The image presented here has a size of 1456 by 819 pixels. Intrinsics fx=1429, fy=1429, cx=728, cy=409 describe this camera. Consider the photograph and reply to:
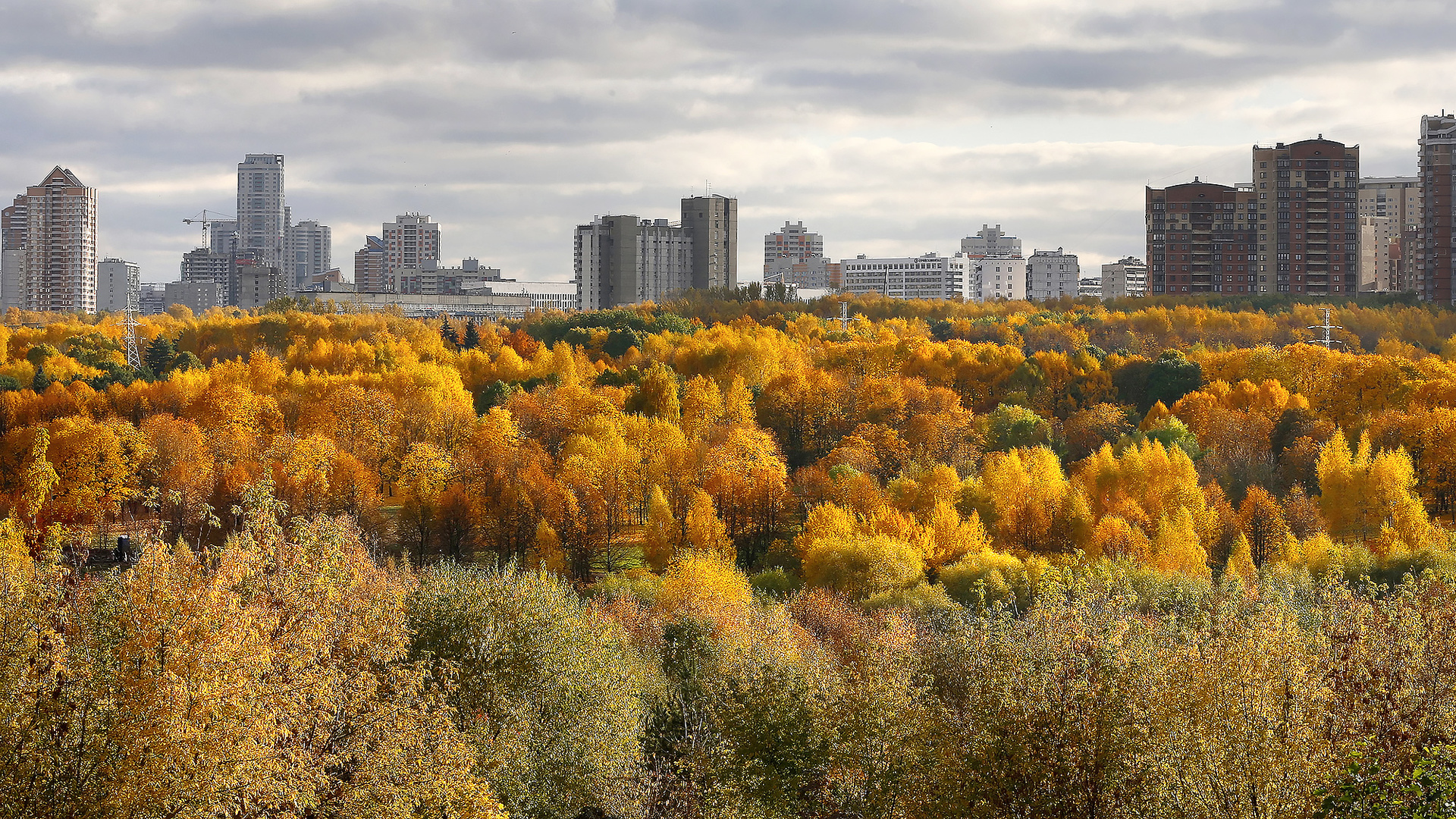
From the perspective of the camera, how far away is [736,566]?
8075cm

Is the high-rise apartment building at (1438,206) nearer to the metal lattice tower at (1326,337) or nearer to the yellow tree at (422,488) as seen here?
the metal lattice tower at (1326,337)

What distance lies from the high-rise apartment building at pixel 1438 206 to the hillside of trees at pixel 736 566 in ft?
33.8

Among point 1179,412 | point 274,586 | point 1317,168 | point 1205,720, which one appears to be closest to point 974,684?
point 1205,720

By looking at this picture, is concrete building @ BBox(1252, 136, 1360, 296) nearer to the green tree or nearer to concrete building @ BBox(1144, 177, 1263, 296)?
concrete building @ BBox(1144, 177, 1263, 296)

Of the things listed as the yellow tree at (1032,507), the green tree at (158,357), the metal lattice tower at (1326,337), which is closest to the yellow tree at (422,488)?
the yellow tree at (1032,507)

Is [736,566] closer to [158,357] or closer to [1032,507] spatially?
[1032,507]

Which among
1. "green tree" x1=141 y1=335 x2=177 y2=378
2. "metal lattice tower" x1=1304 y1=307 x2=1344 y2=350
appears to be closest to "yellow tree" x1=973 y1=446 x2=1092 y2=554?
"metal lattice tower" x1=1304 y1=307 x2=1344 y2=350

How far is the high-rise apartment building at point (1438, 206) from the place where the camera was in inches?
6186

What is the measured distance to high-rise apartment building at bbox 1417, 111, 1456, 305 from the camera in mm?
157125

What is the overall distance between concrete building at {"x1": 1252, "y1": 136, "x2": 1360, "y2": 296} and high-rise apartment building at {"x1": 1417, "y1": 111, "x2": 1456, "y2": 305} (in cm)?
1655

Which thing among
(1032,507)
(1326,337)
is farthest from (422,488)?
(1326,337)

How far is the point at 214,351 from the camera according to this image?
6033 inches

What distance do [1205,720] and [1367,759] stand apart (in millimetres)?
4067

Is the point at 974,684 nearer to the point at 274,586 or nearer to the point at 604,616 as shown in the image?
the point at 274,586
